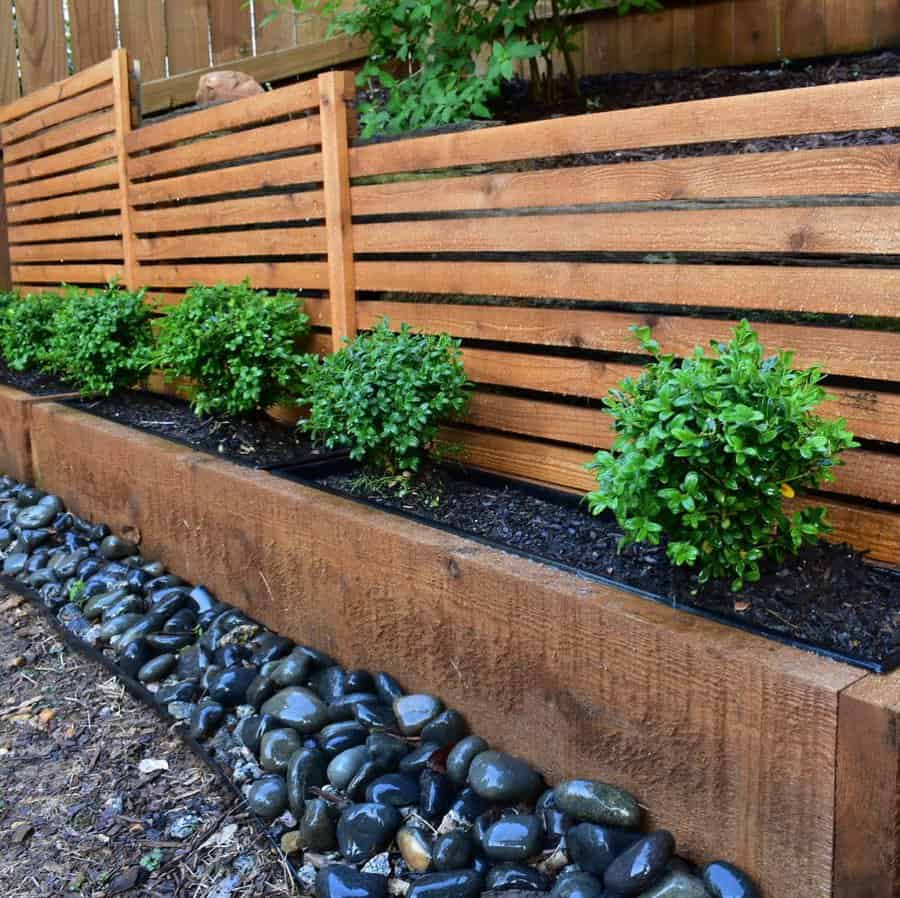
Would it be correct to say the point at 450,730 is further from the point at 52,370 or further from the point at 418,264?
the point at 52,370

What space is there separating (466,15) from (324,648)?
2.75 m

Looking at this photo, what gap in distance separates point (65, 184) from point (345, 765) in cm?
525

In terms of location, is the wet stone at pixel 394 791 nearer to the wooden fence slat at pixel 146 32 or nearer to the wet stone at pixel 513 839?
the wet stone at pixel 513 839

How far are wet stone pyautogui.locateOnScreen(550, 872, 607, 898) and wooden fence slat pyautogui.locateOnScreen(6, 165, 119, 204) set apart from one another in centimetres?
503

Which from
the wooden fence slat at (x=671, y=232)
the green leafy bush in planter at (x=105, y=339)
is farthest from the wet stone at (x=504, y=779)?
the green leafy bush in planter at (x=105, y=339)

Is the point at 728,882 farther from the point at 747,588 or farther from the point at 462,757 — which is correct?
the point at 462,757

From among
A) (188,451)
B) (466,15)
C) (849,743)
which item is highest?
(466,15)

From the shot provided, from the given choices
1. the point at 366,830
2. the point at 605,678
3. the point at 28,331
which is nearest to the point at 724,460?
the point at 605,678

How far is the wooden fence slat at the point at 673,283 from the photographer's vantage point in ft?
8.43

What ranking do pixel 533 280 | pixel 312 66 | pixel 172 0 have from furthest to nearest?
pixel 172 0 → pixel 312 66 → pixel 533 280

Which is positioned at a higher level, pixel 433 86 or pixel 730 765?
pixel 433 86

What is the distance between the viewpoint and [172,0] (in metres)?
7.29

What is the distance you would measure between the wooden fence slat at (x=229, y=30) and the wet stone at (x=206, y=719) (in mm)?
4865

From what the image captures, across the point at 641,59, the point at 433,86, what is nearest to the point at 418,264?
the point at 433,86
